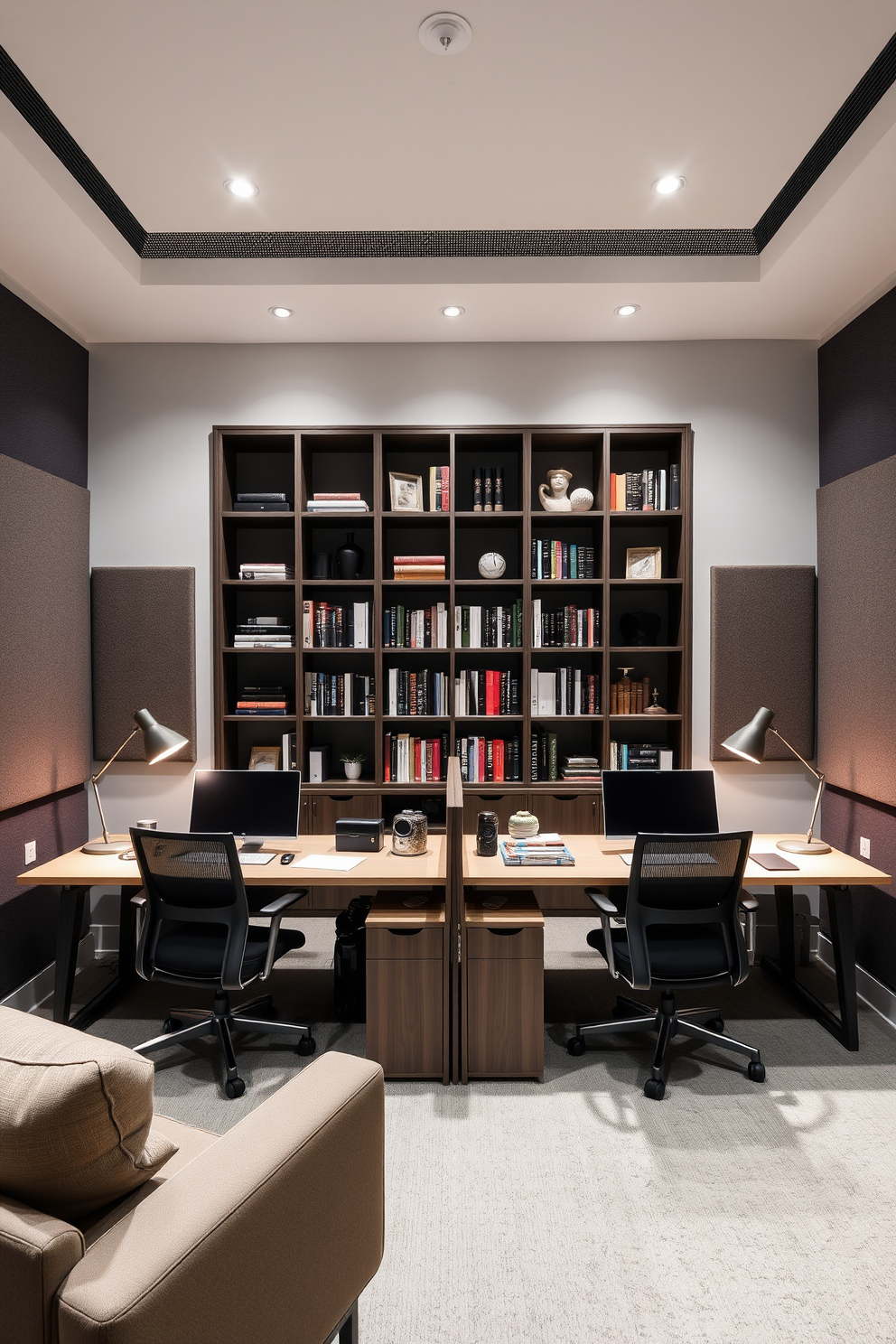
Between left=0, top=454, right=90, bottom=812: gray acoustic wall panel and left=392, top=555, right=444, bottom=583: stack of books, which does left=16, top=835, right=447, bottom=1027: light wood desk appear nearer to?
left=0, top=454, right=90, bottom=812: gray acoustic wall panel

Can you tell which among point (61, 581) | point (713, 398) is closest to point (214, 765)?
point (61, 581)

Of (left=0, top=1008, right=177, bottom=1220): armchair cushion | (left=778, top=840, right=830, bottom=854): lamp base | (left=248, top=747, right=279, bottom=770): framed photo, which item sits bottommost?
(left=778, top=840, right=830, bottom=854): lamp base

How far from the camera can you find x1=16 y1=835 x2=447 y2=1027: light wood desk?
280 centimetres

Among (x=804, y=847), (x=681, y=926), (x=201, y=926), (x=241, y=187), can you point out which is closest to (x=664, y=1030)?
(x=681, y=926)

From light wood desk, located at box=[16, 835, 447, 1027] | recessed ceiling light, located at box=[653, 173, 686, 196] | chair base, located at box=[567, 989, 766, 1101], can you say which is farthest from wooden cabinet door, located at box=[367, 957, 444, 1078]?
recessed ceiling light, located at box=[653, 173, 686, 196]

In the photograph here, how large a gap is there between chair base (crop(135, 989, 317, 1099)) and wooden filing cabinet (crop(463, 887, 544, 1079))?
2.14 feet

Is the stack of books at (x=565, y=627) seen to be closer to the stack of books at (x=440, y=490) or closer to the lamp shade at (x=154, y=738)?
the stack of books at (x=440, y=490)

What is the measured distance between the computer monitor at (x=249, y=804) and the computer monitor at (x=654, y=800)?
1.34 metres

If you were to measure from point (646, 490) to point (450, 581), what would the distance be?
3.81 feet

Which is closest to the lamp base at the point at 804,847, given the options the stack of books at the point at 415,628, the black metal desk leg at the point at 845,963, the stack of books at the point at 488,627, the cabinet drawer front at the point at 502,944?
the black metal desk leg at the point at 845,963

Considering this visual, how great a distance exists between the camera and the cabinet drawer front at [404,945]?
2.74 meters

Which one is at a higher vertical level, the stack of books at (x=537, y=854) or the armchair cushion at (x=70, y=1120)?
the armchair cushion at (x=70, y=1120)

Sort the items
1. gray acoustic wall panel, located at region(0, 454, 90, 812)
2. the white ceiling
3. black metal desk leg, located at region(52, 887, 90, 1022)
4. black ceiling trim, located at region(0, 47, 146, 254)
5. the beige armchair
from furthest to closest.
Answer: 1. gray acoustic wall panel, located at region(0, 454, 90, 812)
2. black metal desk leg, located at region(52, 887, 90, 1022)
3. black ceiling trim, located at region(0, 47, 146, 254)
4. the white ceiling
5. the beige armchair

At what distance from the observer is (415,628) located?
4215mm
